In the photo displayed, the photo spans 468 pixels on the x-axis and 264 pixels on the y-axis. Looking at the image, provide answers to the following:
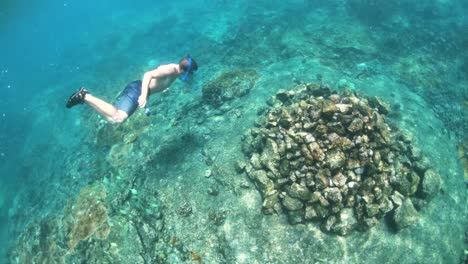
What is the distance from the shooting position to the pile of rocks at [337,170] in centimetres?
654

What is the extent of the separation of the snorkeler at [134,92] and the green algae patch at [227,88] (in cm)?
278

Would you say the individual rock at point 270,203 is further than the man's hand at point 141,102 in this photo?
No

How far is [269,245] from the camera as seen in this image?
267 inches

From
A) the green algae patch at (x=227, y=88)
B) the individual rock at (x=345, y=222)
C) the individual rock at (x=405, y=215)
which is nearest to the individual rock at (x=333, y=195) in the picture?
the individual rock at (x=345, y=222)

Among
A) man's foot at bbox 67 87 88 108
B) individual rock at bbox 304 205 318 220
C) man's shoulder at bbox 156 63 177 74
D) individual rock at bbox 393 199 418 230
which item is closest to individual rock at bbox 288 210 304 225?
individual rock at bbox 304 205 318 220

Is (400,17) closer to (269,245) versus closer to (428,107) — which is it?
(428,107)

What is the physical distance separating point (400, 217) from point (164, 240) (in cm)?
554

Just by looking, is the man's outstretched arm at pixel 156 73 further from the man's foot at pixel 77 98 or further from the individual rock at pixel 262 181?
the individual rock at pixel 262 181

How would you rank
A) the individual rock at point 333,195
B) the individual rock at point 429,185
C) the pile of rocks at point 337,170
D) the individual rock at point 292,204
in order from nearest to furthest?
the individual rock at point 333,195 → the pile of rocks at point 337,170 → the individual rock at point 292,204 → the individual rock at point 429,185

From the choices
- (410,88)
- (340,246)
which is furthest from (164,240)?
(410,88)

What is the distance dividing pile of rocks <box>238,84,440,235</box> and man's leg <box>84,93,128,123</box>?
408 cm

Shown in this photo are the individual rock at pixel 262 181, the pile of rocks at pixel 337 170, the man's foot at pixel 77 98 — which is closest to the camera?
the pile of rocks at pixel 337 170

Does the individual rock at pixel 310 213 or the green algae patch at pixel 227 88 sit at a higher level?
the individual rock at pixel 310 213

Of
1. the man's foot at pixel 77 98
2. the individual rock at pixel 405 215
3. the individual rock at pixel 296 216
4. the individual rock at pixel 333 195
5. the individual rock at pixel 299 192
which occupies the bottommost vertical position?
the individual rock at pixel 405 215
